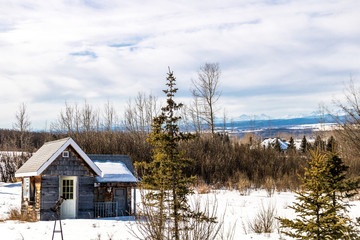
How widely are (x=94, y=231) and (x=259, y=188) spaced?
645 inches

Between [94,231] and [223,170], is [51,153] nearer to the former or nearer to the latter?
[94,231]

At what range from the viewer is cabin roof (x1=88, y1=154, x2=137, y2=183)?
715 inches

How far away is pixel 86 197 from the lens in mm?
17500

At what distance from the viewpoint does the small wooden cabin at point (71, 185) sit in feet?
55.2

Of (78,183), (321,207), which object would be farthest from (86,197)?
(321,207)

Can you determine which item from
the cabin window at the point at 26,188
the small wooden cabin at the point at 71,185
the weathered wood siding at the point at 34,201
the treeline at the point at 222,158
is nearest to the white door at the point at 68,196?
the small wooden cabin at the point at 71,185

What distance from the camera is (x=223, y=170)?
30.7m

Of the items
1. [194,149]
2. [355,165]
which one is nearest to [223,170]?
[194,149]

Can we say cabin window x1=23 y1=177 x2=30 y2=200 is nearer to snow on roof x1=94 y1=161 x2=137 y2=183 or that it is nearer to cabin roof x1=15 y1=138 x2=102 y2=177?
cabin roof x1=15 y1=138 x2=102 y2=177

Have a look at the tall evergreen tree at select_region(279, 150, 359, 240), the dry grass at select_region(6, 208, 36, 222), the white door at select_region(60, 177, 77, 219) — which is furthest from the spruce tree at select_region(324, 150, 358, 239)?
the dry grass at select_region(6, 208, 36, 222)

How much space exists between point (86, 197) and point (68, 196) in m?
0.84

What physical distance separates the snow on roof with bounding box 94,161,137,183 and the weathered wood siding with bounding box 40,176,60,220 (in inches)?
75.8

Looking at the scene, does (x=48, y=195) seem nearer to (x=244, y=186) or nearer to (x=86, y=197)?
(x=86, y=197)

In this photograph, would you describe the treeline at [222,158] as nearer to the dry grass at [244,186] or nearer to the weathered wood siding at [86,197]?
the dry grass at [244,186]
